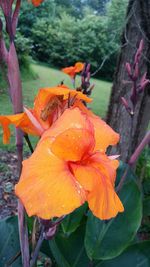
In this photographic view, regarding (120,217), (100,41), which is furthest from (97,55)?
(120,217)

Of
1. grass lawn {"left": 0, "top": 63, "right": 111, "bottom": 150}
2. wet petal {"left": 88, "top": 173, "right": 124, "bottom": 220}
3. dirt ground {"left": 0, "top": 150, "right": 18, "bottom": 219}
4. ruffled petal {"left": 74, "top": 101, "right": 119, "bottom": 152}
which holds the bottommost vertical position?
grass lawn {"left": 0, "top": 63, "right": 111, "bottom": 150}

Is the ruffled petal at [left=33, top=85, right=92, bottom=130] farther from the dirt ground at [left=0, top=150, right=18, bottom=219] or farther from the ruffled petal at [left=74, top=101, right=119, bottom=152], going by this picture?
the dirt ground at [left=0, top=150, right=18, bottom=219]

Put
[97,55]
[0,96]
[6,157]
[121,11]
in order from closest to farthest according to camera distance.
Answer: [6,157] → [0,96] → [121,11] → [97,55]

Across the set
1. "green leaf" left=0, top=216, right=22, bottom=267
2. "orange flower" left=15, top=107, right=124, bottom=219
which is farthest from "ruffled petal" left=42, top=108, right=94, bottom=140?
"green leaf" left=0, top=216, right=22, bottom=267

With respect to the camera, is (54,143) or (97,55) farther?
(97,55)

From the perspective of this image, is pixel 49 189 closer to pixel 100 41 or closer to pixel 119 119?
pixel 119 119

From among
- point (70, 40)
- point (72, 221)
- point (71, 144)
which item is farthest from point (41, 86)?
point (71, 144)
